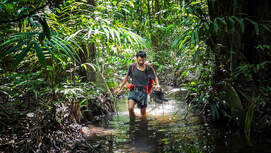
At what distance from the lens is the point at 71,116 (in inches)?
163

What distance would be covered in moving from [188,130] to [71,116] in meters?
2.19

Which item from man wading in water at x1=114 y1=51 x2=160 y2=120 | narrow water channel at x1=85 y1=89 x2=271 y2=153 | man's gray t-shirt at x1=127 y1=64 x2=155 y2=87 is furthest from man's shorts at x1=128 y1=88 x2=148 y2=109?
narrow water channel at x1=85 y1=89 x2=271 y2=153

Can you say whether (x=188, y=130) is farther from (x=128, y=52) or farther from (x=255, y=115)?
(x=128, y=52)

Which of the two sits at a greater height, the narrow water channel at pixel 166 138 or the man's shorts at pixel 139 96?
the man's shorts at pixel 139 96

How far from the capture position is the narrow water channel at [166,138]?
293 cm

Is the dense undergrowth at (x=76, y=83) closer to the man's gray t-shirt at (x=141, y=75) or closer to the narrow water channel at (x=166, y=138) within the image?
the narrow water channel at (x=166, y=138)

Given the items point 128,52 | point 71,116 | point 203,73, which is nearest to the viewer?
point 203,73

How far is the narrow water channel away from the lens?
2.93 metres

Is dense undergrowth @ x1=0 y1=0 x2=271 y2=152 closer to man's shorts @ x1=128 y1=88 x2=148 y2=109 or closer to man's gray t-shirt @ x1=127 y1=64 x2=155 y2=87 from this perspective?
man's gray t-shirt @ x1=127 y1=64 x2=155 y2=87

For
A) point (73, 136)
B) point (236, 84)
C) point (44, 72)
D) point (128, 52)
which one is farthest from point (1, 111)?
point (128, 52)

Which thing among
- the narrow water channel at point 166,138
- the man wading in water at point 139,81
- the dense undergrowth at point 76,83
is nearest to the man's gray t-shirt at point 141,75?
the man wading in water at point 139,81

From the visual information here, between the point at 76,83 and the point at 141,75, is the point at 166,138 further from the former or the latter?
the point at 141,75

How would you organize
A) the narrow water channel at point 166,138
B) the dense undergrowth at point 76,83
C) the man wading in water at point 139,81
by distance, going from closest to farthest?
1. the dense undergrowth at point 76,83
2. the narrow water channel at point 166,138
3. the man wading in water at point 139,81

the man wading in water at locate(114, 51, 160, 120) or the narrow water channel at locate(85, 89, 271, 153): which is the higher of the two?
the man wading in water at locate(114, 51, 160, 120)
